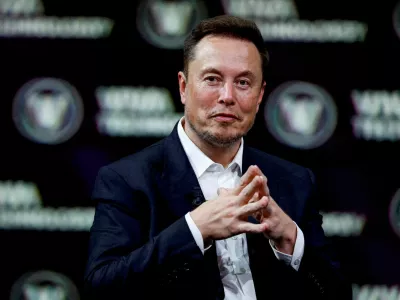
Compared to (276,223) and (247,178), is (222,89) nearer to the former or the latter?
(247,178)

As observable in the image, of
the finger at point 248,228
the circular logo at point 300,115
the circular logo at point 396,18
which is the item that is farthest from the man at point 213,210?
the circular logo at point 396,18

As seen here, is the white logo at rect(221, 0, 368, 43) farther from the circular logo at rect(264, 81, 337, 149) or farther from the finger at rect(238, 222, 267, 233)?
the finger at rect(238, 222, 267, 233)

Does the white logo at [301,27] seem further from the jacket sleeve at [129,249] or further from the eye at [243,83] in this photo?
the jacket sleeve at [129,249]

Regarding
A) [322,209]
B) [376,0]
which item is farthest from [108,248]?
[376,0]

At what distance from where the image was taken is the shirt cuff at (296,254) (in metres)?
1.46

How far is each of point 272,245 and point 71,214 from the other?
1.19 meters

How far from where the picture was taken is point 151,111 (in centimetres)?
244

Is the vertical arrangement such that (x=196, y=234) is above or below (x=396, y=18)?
below

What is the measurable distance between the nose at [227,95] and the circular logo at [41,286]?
4.16 feet

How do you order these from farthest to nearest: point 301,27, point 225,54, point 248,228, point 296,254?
1. point 301,27
2. point 225,54
3. point 296,254
4. point 248,228

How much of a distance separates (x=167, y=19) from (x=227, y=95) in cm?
101

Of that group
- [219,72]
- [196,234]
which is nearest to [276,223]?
[196,234]

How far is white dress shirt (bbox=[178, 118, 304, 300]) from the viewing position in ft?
4.81

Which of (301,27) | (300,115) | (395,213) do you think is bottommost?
(395,213)
